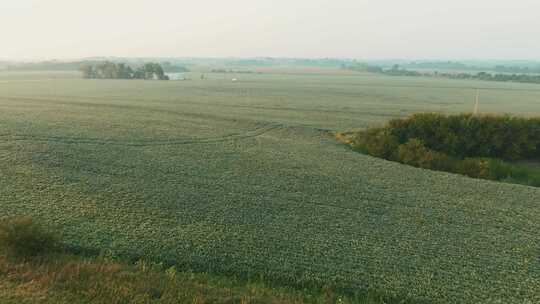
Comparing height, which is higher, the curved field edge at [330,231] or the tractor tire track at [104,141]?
the tractor tire track at [104,141]

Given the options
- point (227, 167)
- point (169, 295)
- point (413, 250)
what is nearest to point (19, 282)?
point (169, 295)

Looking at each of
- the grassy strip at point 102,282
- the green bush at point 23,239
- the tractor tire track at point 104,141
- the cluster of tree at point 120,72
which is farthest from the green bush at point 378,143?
the cluster of tree at point 120,72

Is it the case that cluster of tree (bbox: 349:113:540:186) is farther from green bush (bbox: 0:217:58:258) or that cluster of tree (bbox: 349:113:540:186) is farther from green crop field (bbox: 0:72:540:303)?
green bush (bbox: 0:217:58:258)

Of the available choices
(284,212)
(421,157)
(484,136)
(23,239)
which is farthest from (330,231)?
(484,136)

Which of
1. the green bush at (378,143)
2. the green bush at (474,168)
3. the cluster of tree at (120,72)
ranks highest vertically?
the cluster of tree at (120,72)

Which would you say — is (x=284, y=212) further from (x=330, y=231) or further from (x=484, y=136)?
(x=484, y=136)

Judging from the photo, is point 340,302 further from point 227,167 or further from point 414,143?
point 414,143

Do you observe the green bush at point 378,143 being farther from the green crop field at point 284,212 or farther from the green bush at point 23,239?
the green bush at point 23,239

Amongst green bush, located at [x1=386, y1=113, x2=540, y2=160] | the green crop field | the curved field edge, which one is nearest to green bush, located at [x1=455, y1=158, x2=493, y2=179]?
green bush, located at [x1=386, y1=113, x2=540, y2=160]
